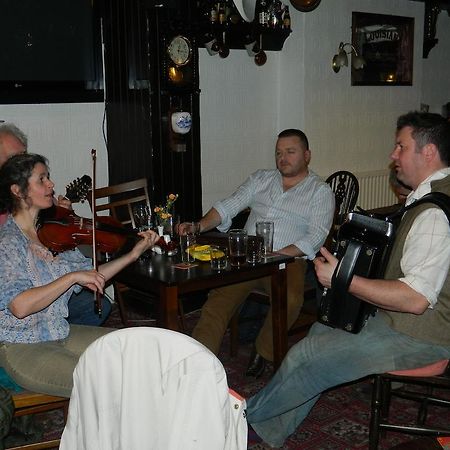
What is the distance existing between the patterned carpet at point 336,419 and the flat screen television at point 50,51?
78.6 inches

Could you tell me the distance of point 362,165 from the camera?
6188 mm

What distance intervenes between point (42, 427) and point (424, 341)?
1.63 m

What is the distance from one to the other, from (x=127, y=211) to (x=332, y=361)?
2311 mm

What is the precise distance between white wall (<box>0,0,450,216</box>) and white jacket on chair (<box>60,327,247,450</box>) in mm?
2847

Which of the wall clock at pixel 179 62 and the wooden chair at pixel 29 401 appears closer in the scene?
the wooden chair at pixel 29 401

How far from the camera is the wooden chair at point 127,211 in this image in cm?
383

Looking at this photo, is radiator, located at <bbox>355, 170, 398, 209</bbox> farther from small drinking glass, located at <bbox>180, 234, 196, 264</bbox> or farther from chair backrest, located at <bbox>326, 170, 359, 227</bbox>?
small drinking glass, located at <bbox>180, 234, 196, 264</bbox>

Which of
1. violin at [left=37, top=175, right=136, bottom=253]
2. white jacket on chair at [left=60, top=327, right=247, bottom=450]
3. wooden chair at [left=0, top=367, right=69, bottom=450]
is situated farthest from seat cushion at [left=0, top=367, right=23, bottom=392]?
white jacket on chair at [left=60, top=327, right=247, bottom=450]

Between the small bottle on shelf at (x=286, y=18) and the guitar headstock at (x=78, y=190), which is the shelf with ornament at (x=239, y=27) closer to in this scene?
the small bottle on shelf at (x=286, y=18)

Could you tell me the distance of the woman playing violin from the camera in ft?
7.09

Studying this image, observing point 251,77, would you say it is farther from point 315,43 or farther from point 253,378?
point 253,378

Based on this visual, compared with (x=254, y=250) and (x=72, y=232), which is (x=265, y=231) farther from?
(x=72, y=232)

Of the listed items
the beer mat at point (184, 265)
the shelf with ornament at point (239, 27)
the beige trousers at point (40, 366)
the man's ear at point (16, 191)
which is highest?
the shelf with ornament at point (239, 27)

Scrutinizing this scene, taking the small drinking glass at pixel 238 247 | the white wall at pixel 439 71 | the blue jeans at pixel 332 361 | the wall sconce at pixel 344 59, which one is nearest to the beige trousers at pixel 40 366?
the blue jeans at pixel 332 361
